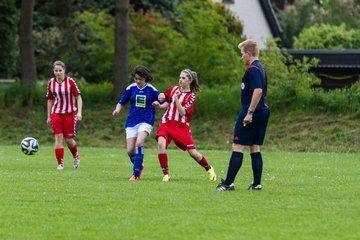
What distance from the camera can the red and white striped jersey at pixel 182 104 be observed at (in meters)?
16.1

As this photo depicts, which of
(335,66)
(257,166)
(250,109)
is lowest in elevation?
(335,66)

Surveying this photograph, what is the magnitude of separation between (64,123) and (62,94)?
60 centimetres

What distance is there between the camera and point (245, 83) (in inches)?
548

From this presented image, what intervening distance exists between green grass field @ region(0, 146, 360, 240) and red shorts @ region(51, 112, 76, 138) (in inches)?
30.7

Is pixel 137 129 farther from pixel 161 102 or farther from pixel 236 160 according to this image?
pixel 236 160

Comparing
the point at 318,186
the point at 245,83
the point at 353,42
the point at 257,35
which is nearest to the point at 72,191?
the point at 245,83

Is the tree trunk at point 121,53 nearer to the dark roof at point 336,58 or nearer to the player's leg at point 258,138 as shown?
the dark roof at point 336,58

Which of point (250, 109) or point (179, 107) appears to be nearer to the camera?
point (250, 109)

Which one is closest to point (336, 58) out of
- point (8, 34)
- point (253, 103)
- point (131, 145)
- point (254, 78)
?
point (8, 34)

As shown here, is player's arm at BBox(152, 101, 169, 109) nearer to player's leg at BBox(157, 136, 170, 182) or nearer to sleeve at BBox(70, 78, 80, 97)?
player's leg at BBox(157, 136, 170, 182)

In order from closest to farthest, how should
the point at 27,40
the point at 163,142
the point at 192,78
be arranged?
the point at 192,78
the point at 163,142
the point at 27,40

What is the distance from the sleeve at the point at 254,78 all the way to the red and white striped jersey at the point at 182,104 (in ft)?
7.74

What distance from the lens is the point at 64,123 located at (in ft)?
63.9

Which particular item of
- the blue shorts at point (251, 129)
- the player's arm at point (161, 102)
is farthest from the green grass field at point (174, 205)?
the player's arm at point (161, 102)
